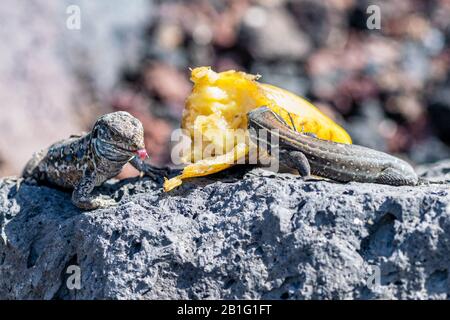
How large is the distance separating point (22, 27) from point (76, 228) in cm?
989

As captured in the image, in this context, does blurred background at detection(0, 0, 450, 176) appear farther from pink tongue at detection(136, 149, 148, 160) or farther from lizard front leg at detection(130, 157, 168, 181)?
pink tongue at detection(136, 149, 148, 160)

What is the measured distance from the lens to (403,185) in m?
6.54

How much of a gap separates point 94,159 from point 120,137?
0.56 metres

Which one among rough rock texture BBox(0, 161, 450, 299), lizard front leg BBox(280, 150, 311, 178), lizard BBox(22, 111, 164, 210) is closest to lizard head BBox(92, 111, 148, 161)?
lizard BBox(22, 111, 164, 210)

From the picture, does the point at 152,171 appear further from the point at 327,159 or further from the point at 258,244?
the point at 258,244

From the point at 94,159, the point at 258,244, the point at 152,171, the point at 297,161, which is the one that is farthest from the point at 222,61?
the point at 258,244

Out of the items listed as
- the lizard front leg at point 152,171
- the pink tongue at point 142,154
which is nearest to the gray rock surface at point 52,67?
the lizard front leg at point 152,171

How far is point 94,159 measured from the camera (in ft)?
22.6

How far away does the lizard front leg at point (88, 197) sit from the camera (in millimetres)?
6473

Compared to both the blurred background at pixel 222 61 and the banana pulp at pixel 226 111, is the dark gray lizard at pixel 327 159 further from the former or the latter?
the blurred background at pixel 222 61

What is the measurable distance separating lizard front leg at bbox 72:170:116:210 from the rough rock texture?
0.15 meters

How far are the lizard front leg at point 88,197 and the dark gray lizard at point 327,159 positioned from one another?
1357mm

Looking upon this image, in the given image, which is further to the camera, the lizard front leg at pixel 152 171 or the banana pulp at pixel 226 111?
the lizard front leg at pixel 152 171

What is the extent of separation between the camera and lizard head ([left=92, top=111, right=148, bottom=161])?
21.0 feet
